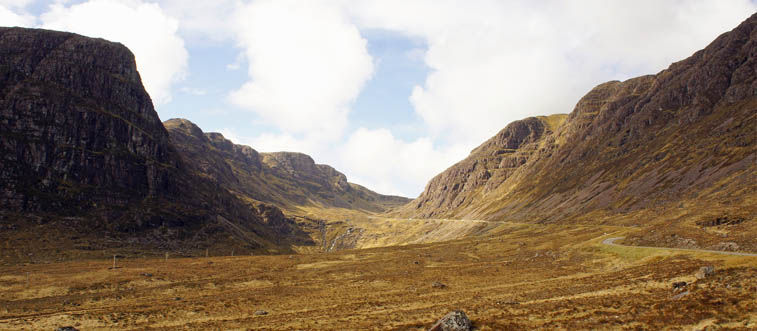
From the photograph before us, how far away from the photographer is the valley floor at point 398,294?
1153 inches

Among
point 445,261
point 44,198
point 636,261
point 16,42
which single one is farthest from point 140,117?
point 636,261

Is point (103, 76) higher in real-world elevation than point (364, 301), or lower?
higher

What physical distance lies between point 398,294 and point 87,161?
135 meters

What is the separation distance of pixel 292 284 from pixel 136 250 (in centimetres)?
7179

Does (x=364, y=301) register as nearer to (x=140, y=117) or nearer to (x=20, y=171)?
(x=20, y=171)

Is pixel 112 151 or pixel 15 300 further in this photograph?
pixel 112 151

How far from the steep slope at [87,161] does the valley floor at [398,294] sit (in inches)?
1562

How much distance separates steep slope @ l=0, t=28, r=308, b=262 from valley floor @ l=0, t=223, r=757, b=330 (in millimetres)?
39684

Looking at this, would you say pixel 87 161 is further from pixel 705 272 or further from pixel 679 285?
pixel 705 272

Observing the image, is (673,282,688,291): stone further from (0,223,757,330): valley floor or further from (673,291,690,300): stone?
(673,291,690,300): stone

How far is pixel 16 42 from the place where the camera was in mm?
146625

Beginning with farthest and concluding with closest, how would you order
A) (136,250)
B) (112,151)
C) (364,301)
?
(112,151) < (136,250) < (364,301)

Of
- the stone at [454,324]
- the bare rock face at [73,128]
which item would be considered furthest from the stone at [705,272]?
the bare rock face at [73,128]

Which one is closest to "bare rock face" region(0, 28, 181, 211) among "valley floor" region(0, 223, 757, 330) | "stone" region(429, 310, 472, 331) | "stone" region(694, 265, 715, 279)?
"valley floor" region(0, 223, 757, 330)
